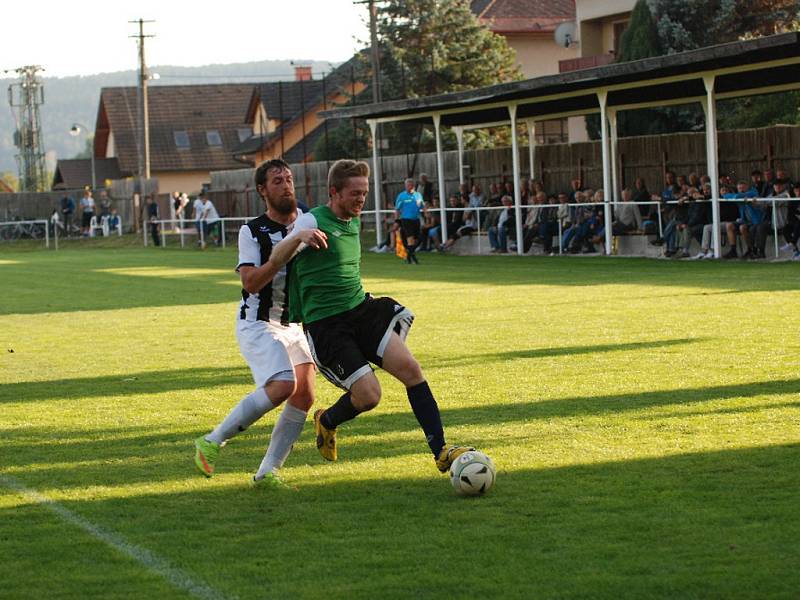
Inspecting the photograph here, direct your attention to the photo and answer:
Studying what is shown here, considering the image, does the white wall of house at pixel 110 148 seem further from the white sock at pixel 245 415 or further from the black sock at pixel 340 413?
the white sock at pixel 245 415

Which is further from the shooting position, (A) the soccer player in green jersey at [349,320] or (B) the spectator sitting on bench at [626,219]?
(B) the spectator sitting on bench at [626,219]

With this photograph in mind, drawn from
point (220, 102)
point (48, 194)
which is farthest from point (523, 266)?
point (220, 102)

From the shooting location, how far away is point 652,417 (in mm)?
9305

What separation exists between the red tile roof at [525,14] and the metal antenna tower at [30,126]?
116 feet

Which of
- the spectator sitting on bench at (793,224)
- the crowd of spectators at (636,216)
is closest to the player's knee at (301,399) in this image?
the crowd of spectators at (636,216)

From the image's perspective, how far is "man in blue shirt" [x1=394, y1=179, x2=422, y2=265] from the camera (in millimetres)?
30109

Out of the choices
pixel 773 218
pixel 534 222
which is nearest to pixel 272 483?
pixel 773 218

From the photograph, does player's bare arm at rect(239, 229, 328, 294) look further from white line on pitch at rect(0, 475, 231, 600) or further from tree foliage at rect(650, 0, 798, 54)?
tree foliage at rect(650, 0, 798, 54)

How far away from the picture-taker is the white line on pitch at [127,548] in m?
5.56

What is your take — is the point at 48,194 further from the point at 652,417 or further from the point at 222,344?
the point at 652,417

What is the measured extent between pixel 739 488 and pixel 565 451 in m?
1.42

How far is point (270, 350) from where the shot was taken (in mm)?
7535

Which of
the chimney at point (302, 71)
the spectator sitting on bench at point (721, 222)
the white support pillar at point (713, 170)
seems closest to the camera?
the white support pillar at point (713, 170)

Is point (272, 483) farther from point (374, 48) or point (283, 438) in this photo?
point (374, 48)
